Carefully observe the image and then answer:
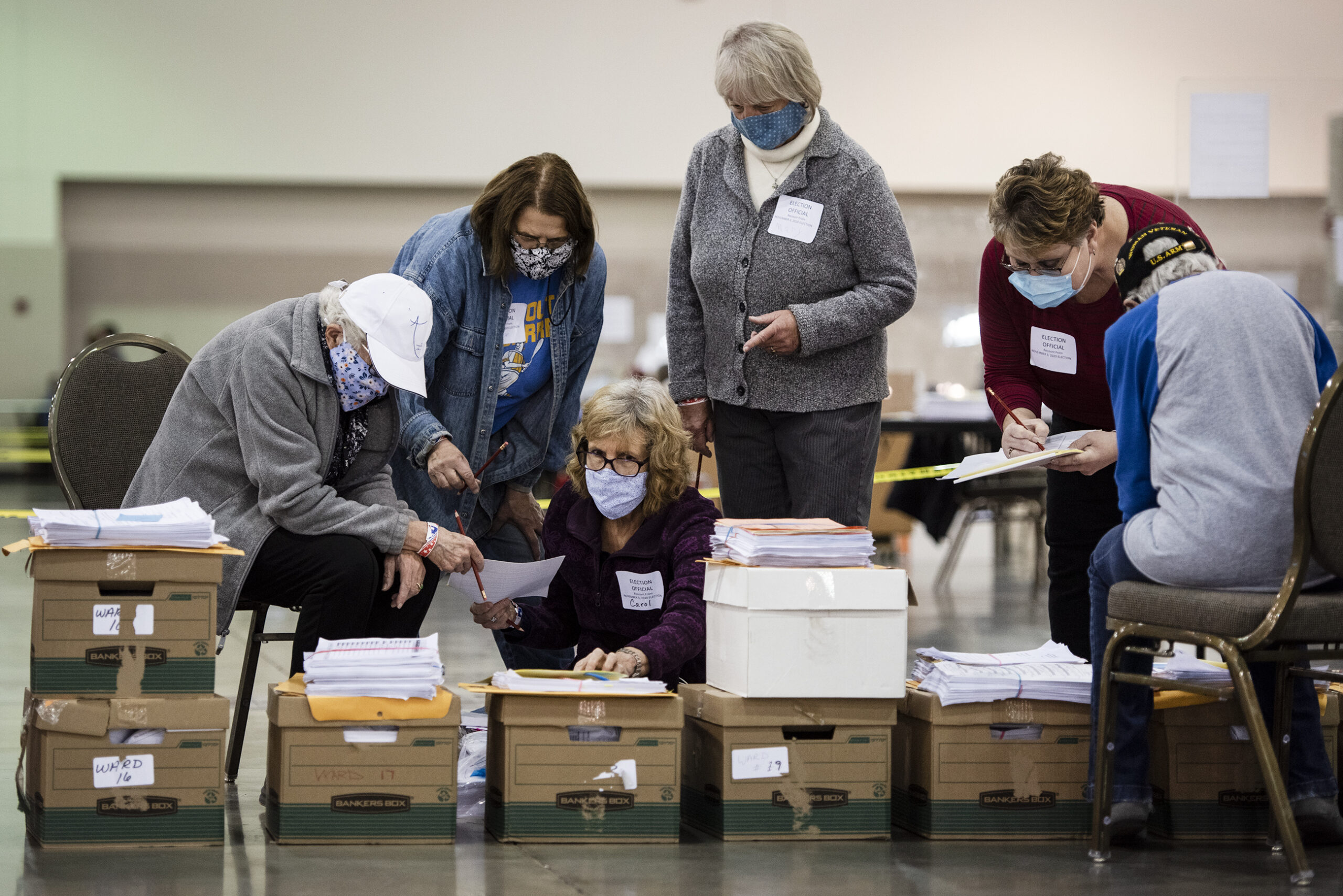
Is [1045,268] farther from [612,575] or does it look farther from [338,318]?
[338,318]

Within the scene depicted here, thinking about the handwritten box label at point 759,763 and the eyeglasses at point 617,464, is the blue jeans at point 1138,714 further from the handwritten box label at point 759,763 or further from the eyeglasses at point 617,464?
the eyeglasses at point 617,464

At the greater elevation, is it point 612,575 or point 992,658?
point 612,575

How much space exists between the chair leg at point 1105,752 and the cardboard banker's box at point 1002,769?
0.56 ft

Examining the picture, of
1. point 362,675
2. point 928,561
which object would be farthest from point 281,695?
point 928,561

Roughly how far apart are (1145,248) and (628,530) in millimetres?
1097

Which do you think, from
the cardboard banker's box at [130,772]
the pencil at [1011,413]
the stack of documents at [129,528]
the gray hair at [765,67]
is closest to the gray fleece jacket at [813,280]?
the gray hair at [765,67]

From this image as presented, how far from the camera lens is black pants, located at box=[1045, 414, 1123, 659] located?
283cm

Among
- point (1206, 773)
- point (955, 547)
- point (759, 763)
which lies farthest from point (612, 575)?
point (955, 547)

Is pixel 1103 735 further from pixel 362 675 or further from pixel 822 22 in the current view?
pixel 822 22

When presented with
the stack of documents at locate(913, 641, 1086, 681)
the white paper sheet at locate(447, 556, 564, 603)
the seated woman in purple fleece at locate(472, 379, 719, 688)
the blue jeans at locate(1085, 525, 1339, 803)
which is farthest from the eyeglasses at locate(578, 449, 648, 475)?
the blue jeans at locate(1085, 525, 1339, 803)

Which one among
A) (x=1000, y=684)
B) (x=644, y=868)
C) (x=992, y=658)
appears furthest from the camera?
(x=992, y=658)

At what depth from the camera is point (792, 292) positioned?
9.29 ft

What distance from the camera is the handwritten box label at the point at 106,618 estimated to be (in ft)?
7.10

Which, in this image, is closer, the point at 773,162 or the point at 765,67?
the point at 765,67
